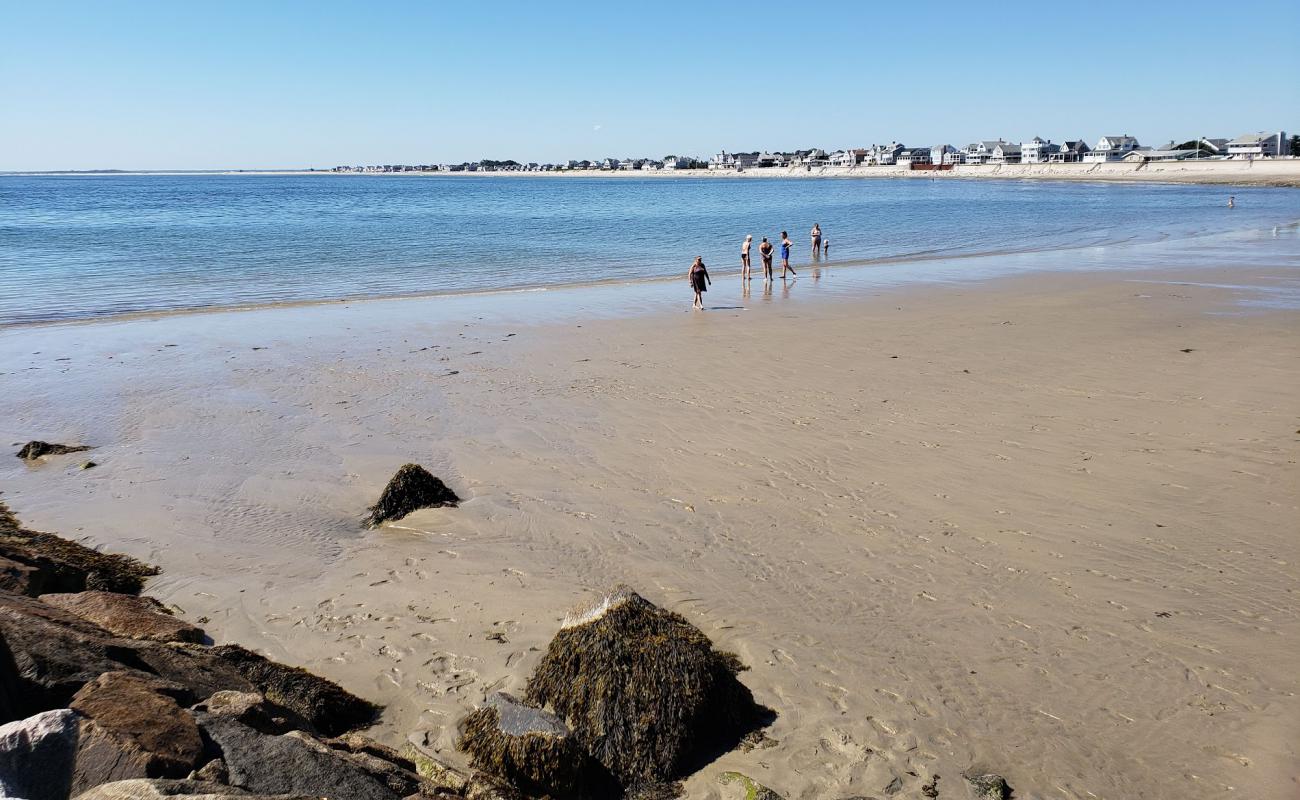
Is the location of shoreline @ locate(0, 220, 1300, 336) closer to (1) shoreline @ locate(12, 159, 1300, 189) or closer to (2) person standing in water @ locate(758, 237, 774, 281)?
(2) person standing in water @ locate(758, 237, 774, 281)

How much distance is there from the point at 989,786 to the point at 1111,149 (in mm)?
207693

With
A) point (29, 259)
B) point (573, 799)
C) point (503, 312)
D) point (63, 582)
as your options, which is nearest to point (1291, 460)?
point (573, 799)

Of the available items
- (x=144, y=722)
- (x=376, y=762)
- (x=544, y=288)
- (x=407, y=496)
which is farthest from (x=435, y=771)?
(x=544, y=288)

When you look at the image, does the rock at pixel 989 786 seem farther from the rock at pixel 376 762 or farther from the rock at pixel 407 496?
the rock at pixel 407 496

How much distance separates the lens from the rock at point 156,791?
10.7 feet

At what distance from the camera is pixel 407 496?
29.5 feet

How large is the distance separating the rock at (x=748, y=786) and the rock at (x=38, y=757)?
3185mm

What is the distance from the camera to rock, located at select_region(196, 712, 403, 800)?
393 cm

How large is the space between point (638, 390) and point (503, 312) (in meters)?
9.11

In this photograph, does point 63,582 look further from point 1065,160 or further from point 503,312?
point 1065,160

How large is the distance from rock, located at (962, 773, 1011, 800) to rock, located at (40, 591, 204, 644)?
507 centimetres

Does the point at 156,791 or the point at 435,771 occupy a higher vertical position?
the point at 156,791

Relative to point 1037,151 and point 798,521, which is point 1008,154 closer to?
point 1037,151

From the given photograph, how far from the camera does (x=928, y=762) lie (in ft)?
17.0
